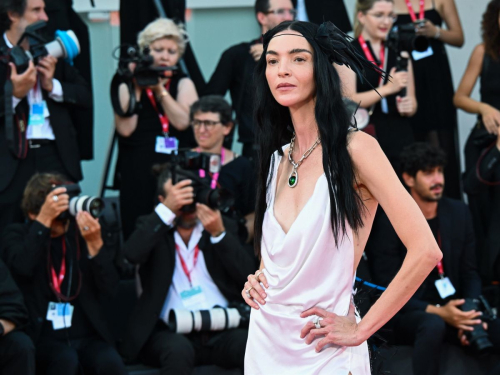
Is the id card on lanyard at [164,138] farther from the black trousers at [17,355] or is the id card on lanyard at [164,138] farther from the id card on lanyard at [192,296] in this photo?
the black trousers at [17,355]

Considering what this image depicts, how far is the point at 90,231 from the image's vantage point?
4.68 metres

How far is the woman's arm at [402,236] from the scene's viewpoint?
90.6 inches

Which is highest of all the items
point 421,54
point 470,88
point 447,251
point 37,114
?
point 421,54

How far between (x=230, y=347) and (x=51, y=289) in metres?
1.02

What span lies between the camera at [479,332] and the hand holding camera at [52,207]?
2321 mm

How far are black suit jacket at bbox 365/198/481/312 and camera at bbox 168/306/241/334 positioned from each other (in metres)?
0.94

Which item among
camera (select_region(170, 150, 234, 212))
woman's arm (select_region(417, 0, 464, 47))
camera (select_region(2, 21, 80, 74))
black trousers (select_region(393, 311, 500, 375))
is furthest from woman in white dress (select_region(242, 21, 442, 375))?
woman's arm (select_region(417, 0, 464, 47))

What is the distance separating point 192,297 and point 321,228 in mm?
2560

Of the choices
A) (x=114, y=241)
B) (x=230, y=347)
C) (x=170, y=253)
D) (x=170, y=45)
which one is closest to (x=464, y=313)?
(x=230, y=347)

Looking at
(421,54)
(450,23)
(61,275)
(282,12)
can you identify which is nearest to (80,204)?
(61,275)

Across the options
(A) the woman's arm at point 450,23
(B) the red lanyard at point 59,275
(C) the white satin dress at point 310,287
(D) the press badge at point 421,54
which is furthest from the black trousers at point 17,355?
(A) the woman's arm at point 450,23

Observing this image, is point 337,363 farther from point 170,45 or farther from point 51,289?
point 170,45

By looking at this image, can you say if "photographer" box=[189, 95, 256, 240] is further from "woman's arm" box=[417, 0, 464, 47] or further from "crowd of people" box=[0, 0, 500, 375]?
"woman's arm" box=[417, 0, 464, 47]

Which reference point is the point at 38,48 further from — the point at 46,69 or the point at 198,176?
the point at 198,176
